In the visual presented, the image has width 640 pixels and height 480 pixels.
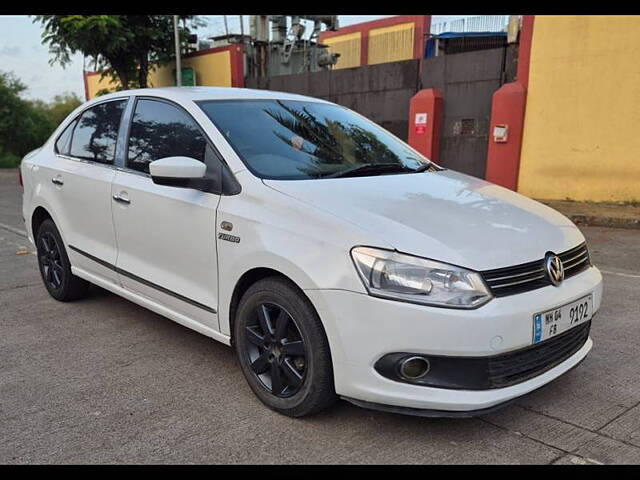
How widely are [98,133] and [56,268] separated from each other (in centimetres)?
130

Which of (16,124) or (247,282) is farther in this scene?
(16,124)

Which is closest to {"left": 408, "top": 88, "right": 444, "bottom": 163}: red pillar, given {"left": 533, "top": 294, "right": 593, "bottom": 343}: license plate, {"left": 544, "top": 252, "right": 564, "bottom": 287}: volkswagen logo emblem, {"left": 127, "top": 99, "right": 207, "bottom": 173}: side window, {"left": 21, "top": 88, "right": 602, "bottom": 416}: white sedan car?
{"left": 21, "top": 88, "right": 602, "bottom": 416}: white sedan car

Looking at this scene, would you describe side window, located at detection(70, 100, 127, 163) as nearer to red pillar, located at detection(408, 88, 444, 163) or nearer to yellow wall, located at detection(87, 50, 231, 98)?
red pillar, located at detection(408, 88, 444, 163)

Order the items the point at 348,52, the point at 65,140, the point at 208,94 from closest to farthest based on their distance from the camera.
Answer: the point at 208,94
the point at 65,140
the point at 348,52

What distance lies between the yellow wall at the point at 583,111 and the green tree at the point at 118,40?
12.5 meters

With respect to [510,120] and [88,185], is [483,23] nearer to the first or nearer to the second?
[510,120]

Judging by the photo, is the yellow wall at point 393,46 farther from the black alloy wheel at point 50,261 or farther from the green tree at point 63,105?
the green tree at point 63,105

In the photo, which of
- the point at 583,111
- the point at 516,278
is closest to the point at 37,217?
the point at 516,278

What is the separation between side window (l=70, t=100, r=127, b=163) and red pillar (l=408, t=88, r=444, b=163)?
8.68 m

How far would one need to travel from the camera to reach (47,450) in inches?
102

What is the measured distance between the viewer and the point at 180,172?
2965 mm

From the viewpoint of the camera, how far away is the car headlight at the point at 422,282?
2342mm
